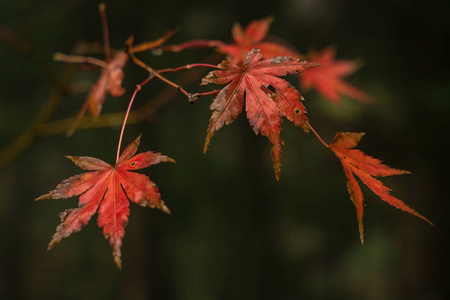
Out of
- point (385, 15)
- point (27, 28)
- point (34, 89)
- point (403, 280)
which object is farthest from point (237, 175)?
point (34, 89)

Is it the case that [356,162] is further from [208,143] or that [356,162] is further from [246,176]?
[246,176]

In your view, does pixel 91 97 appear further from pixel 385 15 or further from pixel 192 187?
pixel 385 15

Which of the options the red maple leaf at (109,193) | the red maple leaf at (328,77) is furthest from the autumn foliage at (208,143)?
the red maple leaf at (328,77)

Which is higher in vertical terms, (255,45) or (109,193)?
(255,45)

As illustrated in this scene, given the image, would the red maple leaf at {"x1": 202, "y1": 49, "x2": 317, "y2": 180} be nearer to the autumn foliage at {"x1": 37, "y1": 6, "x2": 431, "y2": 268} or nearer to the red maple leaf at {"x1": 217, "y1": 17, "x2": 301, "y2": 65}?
the autumn foliage at {"x1": 37, "y1": 6, "x2": 431, "y2": 268}

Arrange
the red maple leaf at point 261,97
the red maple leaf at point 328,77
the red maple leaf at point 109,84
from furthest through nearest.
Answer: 1. the red maple leaf at point 328,77
2. the red maple leaf at point 109,84
3. the red maple leaf at point 261,97

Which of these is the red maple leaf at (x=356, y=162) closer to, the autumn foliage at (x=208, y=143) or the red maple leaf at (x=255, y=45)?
the autumn foliage at (x=208, y=143)

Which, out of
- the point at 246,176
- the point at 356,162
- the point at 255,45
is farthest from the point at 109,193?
the point at 246,176
